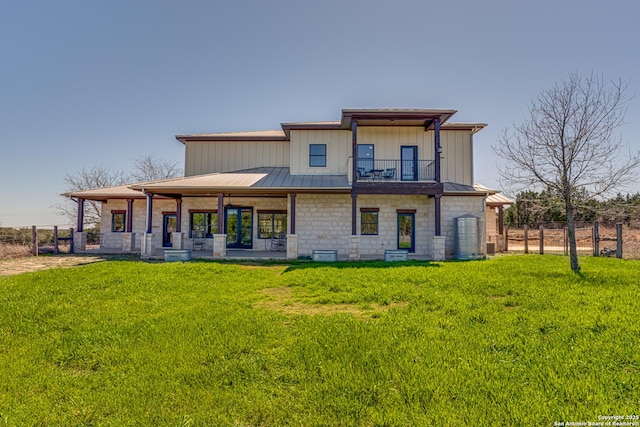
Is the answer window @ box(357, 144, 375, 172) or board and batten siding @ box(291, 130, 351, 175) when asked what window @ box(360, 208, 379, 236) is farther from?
board and batten siding @ box(291, 130, 351, 175)

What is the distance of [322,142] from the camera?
1805 centimetres

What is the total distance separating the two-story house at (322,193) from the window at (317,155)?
54 millimetres

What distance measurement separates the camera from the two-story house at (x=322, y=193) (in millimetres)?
15516

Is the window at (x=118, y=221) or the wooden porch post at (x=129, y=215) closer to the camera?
the wooden porch post at (x=129, y=215)

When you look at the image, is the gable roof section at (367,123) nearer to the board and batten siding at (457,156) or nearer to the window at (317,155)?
the board and batten siding at (457,156)

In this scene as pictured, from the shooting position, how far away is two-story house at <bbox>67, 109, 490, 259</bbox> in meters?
15.5

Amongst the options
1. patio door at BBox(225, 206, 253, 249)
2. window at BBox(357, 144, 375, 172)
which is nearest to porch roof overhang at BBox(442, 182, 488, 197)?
window at BBox(357, 144, 375, 172)

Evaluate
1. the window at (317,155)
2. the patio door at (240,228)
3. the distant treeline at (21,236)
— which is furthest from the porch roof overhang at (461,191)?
the distant treeline at (21,236)

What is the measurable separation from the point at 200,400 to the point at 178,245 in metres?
14.5

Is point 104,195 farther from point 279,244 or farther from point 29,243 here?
point 279,244

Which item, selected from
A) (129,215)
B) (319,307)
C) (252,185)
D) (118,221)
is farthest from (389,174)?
(118,221)

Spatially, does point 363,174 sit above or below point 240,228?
above

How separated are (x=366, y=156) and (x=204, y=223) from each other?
9.91m

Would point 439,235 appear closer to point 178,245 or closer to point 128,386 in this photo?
point 178,245
